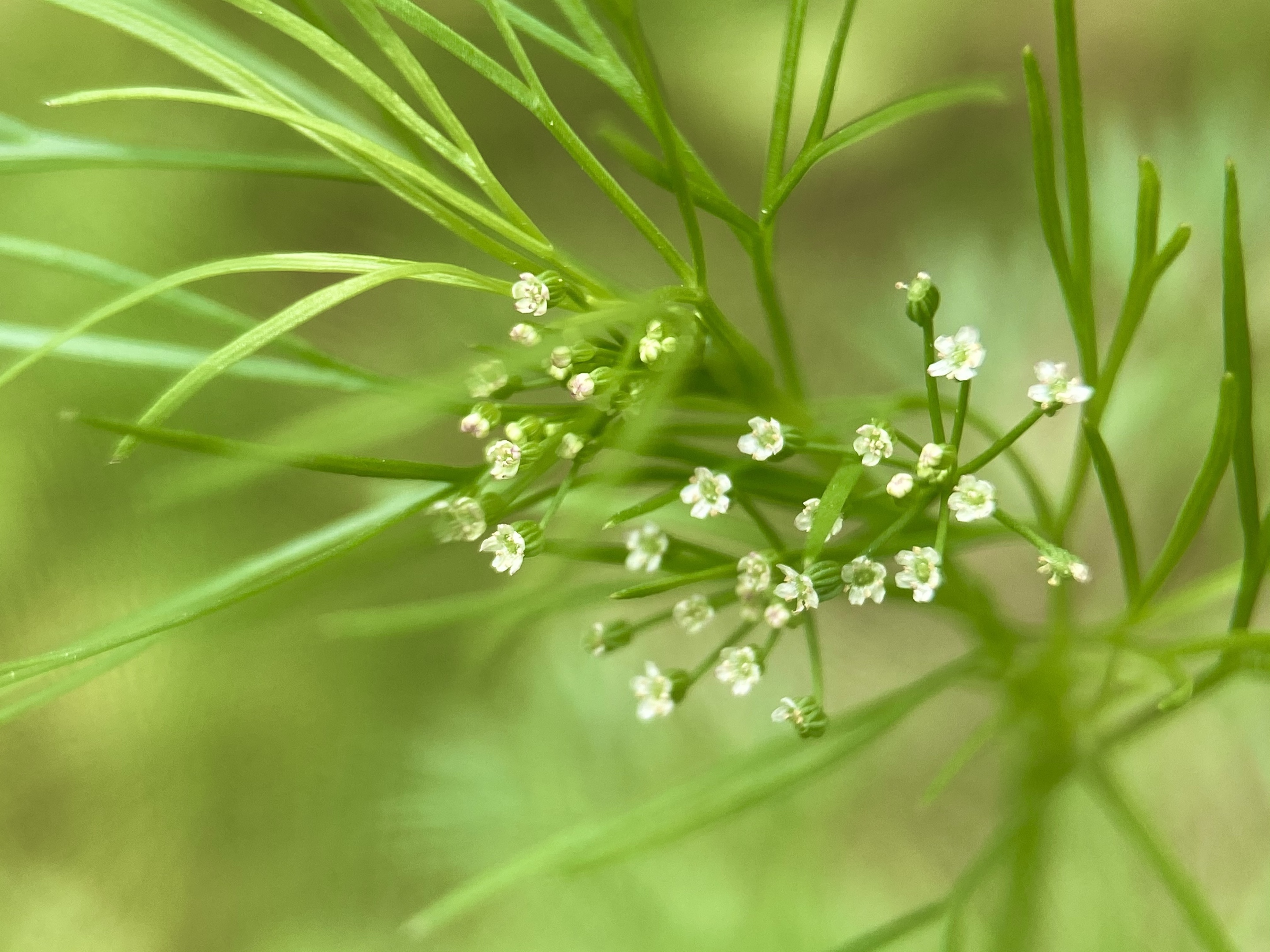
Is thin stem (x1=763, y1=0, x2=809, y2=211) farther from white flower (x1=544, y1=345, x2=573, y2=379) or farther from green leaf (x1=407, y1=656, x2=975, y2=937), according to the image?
green leaf (x1=407, y1=656, x2=975, y2=937)

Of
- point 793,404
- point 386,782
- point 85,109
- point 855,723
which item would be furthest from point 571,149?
point 85,109

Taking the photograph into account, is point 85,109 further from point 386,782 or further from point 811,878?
point 811,878

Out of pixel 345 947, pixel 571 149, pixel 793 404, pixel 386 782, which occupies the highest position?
pixel 571 149

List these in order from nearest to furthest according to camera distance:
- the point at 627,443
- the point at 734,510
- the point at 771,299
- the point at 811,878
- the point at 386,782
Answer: the point at 627,443 → the point at 771,299 → the point at 734,510 → the point at 811,878 → the point at 386,782

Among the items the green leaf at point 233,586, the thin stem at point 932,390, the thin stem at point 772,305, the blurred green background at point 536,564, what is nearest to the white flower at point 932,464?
the thin stem at point 932,390

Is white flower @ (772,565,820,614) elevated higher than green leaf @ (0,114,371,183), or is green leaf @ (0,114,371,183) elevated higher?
green leaf @ (0,114,371,183)

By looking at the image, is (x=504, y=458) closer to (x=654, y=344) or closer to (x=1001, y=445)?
(x=654, y=344)

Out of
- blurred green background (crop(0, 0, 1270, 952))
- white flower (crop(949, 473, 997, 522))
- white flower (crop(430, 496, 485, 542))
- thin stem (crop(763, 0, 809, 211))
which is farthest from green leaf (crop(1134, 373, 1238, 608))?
blurred green background (crop(0, 0, 1270, 952))

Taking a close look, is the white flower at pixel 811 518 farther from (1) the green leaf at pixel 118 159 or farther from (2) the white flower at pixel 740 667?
(1) the green leaf at pixel 118 159
